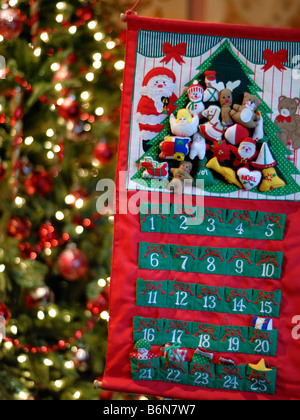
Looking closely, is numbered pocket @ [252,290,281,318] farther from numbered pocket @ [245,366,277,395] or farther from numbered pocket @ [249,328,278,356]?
numbered pocket @ [245,366,277,395]

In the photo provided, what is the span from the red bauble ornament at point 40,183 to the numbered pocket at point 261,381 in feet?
3.37

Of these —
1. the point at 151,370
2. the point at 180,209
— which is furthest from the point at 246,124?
the point at 151,370

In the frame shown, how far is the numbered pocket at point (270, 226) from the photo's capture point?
129 centimetres

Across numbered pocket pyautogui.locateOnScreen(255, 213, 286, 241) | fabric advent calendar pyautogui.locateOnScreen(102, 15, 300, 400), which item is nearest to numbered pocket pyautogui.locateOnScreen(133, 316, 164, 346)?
fabric advent calendar pyautogui.locateOnScreen(102, 15, 300, 400)

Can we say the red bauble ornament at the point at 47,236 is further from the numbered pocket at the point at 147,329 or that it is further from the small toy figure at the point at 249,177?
the small toy figure at the point at 249,177

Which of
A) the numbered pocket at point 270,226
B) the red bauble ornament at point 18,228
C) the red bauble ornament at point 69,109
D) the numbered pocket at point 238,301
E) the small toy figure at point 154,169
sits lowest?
the numbered pocket at point 238,301

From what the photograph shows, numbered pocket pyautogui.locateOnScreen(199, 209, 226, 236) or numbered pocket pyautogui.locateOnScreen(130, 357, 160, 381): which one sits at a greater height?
numbered pocket pyautogui.locateOnScreen(199, 209, 226, 236)

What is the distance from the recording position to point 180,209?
4.31ft

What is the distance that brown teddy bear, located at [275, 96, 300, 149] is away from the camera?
1.28m

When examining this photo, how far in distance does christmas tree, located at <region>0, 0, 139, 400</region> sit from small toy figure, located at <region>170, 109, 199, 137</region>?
35 cm

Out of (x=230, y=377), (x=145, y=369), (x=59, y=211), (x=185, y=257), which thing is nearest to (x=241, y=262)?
(x=185, y=257)

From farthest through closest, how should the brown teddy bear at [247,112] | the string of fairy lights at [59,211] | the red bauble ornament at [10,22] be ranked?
1. the string of fairy lights at [59,211]
2. the red bauble ornament at [10,22]
3. the brown teddy bear at [247,112]

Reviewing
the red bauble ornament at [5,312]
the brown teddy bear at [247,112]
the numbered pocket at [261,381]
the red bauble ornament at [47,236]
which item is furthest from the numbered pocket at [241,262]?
the red bauble ornament at [5,312]

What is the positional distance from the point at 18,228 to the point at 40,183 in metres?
0.20
